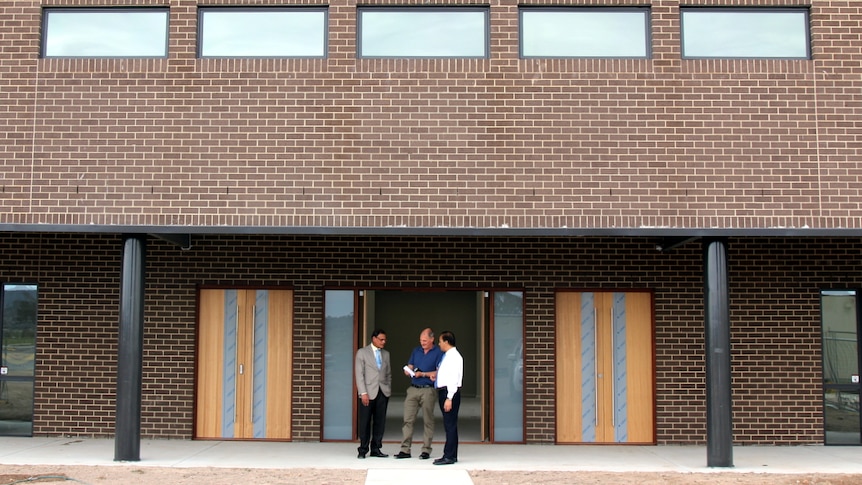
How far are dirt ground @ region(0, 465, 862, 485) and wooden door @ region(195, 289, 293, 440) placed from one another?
2.19m

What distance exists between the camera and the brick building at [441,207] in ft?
35.8

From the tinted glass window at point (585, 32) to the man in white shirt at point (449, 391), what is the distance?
3.88 meters

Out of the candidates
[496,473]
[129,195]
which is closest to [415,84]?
[129,195]

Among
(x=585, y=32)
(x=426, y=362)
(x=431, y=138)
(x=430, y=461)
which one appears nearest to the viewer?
(x=430, y=461)

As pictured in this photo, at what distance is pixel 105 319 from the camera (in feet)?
40.0

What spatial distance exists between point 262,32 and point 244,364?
4.48 m

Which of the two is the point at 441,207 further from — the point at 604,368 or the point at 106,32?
the point at 106,32

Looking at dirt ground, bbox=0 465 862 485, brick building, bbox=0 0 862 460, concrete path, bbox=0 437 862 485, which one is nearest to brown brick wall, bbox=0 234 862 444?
brick building, bbox=0 0 862 460

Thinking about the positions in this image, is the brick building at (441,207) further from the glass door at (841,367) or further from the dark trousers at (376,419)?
the dark trousers at (376,419)

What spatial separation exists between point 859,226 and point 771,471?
10.6ft

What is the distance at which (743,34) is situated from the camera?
1133 cm

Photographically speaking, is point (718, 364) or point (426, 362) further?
point (426, 362)

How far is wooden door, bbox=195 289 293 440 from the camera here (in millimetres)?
12148

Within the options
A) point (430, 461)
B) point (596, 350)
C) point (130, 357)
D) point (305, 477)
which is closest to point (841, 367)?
point (596, 350)
